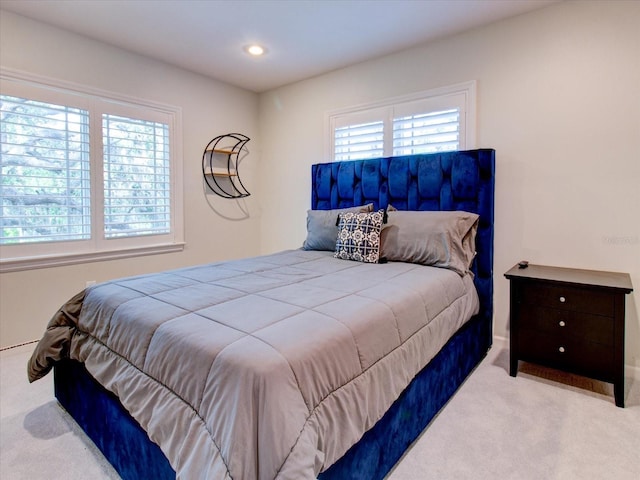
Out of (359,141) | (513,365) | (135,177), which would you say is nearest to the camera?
(513,365)

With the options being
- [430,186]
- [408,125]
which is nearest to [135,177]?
[408,125]

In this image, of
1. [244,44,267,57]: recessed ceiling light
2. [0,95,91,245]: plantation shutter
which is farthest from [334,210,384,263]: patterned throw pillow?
[0,95,91,245]: plantation shutter

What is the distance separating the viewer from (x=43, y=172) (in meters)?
2.85

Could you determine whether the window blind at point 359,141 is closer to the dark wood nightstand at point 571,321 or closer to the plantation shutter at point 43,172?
the dark wood nightstand at point 571,321

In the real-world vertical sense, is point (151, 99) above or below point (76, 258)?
above

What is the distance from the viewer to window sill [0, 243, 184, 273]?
2.74 meters

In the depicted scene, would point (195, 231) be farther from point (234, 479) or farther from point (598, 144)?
point (598, 144)

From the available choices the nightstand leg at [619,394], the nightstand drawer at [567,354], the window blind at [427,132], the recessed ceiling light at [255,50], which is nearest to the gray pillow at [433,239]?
the nightstand drawer at [567,354]

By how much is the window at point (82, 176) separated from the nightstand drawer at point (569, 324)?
10.6 feet

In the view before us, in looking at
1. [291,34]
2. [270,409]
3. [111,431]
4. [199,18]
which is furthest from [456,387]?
[199,18]

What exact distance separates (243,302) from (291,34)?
8.03 ft

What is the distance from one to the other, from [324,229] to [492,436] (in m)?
1.90

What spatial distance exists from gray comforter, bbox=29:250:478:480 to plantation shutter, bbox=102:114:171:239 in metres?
1.58

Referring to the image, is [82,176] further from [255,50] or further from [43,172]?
[255,50]
